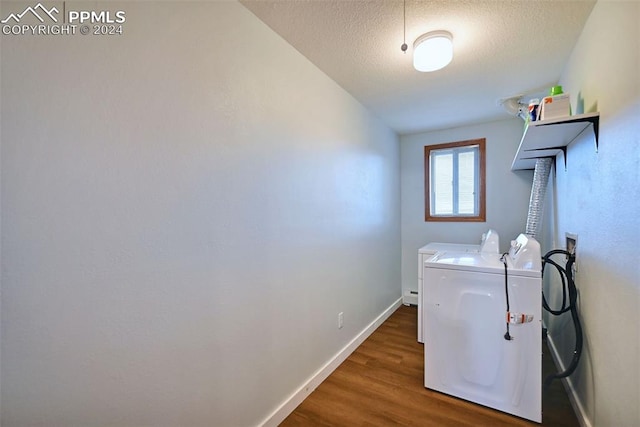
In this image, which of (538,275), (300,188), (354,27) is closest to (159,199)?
(300,188)

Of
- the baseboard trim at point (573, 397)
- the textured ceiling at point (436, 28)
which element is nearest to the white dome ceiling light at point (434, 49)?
the textured ceiling at point (436, 28)

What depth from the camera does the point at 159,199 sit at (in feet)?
3.40

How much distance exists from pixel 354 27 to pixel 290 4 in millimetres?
392

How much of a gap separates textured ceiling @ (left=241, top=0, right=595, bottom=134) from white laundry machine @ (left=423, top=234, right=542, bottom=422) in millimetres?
1289

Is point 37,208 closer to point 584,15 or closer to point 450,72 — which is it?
point 450,72

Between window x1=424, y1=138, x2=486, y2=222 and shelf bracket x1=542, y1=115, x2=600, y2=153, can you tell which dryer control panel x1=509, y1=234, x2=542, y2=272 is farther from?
window x1=424, y1=138, x2=486, y2=222

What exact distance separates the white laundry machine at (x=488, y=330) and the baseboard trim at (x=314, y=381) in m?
0.69

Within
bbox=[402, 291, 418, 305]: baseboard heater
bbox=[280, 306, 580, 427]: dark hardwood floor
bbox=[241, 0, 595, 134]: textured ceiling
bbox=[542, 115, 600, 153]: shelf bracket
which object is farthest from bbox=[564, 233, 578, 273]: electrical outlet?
bbox=[402, 291, 418, 305]: baseboard heater

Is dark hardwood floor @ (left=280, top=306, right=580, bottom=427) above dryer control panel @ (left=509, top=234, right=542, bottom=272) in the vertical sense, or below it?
below

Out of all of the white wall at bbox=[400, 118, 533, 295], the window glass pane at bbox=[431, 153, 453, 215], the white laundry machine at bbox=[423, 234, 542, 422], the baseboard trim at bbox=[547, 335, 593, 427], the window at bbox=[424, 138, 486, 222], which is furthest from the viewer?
the window glass pane at bbox=[431, 153, 453, 215]

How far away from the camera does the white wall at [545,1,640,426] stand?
1.01 m

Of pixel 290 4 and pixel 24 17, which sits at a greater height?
pixel 290 4

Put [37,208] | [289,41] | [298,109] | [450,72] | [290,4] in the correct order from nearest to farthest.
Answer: [37,208], [290,4], [289,41], [298,109], [450,72]

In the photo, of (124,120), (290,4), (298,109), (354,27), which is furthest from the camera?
(298,109)
